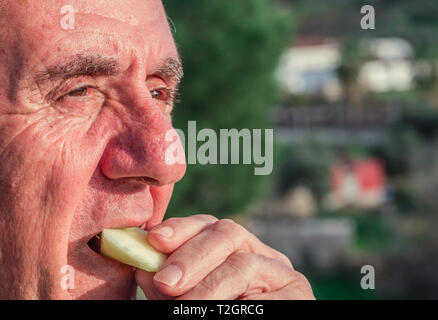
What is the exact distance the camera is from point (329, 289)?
20594 mm

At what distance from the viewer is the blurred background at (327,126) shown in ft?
46.2

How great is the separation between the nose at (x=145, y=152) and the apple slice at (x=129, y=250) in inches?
6.1

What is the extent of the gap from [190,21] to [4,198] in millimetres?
12288

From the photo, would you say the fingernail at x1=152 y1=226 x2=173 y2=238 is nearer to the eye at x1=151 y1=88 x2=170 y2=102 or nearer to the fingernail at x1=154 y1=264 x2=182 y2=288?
the fingernail at x1=154 y1=264 x2=182 y2=288

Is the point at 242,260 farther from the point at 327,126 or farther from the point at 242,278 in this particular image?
the point at 327,126

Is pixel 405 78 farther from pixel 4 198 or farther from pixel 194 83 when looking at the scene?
pixel 4 198

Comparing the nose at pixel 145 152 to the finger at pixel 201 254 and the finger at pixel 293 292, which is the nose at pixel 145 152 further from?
the finger at pixel 293 292

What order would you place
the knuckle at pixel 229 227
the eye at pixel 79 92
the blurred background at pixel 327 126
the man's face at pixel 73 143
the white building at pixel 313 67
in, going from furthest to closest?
the white building at pixel 313 67 → the blurred background at pixel 327 126 → the knuckle at pixel 229 227 → the eye at pixel 79 92 → the man's face at pixel 73 143

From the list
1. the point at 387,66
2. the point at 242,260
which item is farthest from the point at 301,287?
the point at 387,66

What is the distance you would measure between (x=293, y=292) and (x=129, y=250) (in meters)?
0.54

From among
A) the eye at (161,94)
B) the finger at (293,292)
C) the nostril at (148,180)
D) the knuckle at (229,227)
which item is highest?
the eye at (161,94)

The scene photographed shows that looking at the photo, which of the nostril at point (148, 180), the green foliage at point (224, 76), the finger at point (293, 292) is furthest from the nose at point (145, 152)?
the green foliage at point (224, 76)

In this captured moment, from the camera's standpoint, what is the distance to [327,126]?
1871 inches

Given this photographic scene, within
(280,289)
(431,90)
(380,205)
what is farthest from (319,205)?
(280,289)
